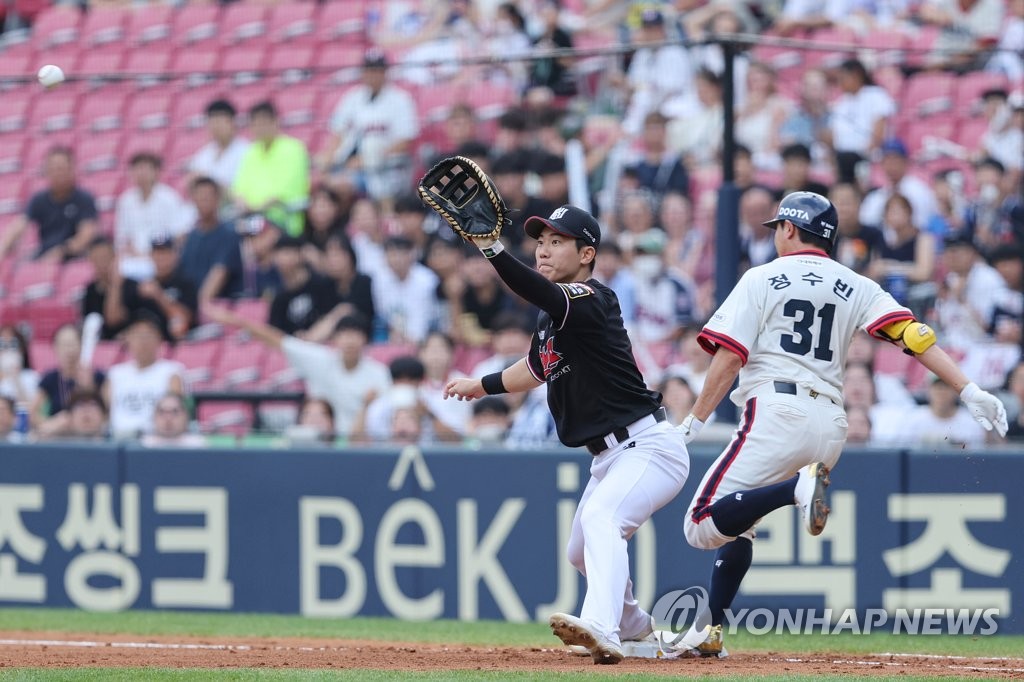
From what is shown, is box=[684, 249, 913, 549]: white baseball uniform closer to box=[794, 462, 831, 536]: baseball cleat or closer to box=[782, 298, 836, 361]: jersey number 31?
box=[782, 298, 836, 361]: jersey number 31

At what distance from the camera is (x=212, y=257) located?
38.4ft

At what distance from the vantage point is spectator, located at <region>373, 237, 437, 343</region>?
11.0m

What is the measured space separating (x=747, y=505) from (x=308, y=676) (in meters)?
1.91

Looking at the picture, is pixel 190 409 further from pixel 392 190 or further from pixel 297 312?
pixel 392 190

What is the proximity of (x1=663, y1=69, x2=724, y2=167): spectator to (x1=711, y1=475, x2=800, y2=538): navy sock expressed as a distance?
4859 mm

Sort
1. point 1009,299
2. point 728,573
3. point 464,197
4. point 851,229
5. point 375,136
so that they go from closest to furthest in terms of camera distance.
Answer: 1. point 464,197
2. point 728,573
3. point 1009,299
4. point 851,229
5. point 375,136

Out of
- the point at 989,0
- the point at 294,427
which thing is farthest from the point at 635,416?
the point at 989,0

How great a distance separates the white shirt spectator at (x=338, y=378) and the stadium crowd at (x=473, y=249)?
0.02m

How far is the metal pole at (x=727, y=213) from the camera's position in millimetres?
9305

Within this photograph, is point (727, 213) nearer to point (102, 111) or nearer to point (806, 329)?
point (806, 329)

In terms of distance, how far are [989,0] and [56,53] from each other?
363 inches

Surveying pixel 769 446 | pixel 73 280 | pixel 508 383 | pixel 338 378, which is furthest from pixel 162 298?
pixel 769 446

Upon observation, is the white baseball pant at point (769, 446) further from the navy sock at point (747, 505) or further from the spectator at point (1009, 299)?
the spectator at point (1009, 299)

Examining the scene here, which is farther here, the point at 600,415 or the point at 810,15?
the point at 810,15
